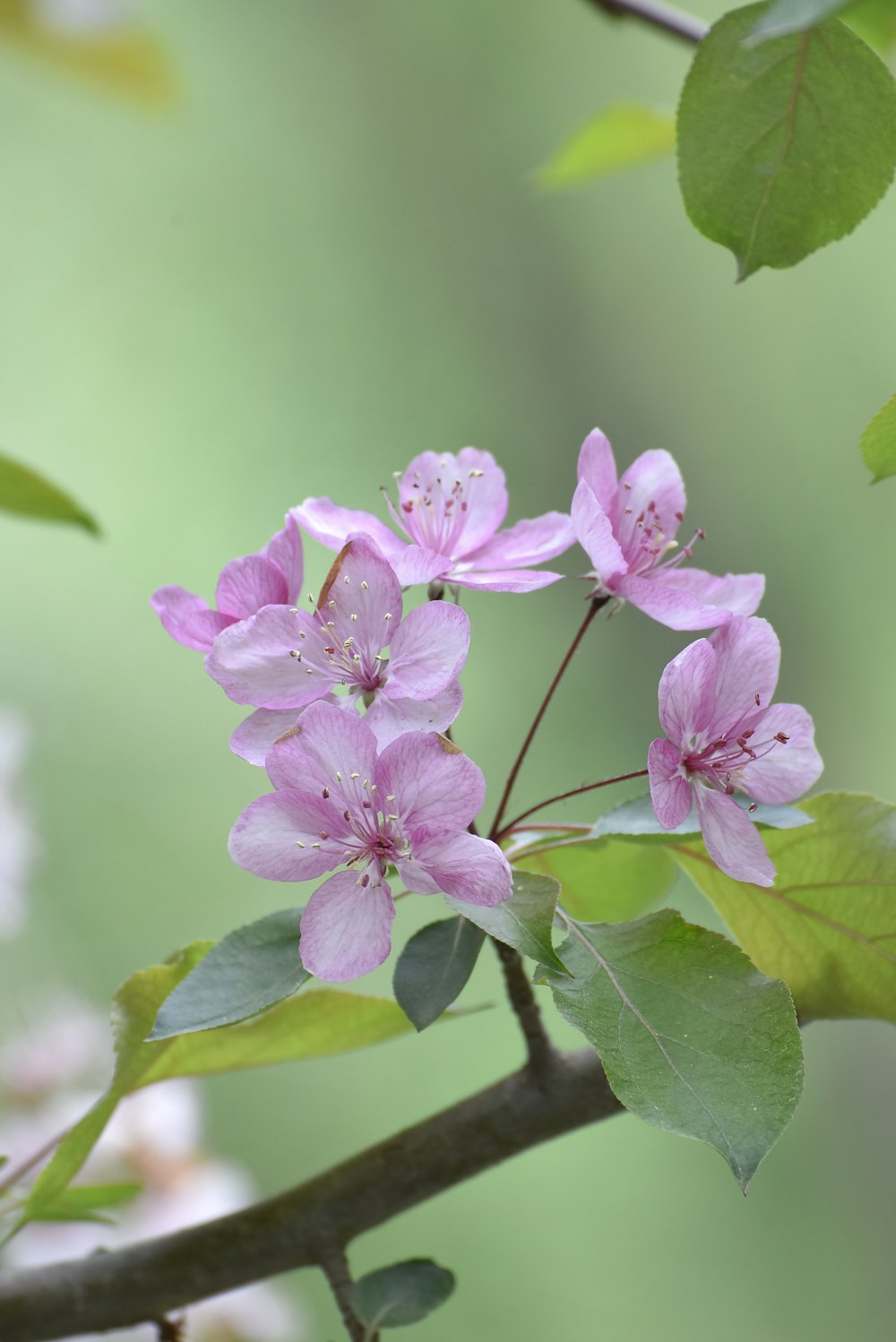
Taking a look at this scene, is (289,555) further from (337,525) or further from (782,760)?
(782,760)

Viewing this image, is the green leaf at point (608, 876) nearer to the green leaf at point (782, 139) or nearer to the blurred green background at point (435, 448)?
the green leaf at point (782, 139)

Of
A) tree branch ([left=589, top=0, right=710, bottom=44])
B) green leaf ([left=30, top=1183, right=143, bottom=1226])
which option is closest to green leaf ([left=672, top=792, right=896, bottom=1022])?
green leaf ([left=30, top=1183, right=143, bottom=1226])

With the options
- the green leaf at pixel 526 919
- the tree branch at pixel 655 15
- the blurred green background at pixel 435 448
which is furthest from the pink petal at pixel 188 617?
the blurred green background at pixel 435 448

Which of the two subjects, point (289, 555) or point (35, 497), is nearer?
point (289, 555)

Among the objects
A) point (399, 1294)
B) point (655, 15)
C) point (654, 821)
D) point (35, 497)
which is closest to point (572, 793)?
point (654, 821)

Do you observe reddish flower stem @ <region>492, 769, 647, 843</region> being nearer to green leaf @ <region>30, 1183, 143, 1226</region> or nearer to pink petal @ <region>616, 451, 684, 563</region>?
pink petal @ <region>616, 451, 684, 563</region>

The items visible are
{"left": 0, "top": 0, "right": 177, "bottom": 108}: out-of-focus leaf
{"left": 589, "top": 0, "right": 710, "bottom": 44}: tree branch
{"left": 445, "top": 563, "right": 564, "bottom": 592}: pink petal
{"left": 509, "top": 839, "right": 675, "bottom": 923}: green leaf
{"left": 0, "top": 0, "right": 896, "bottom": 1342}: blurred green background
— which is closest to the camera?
{"left": 445, "top": 563, "right": 564, "bottom": 592}: pink petal
